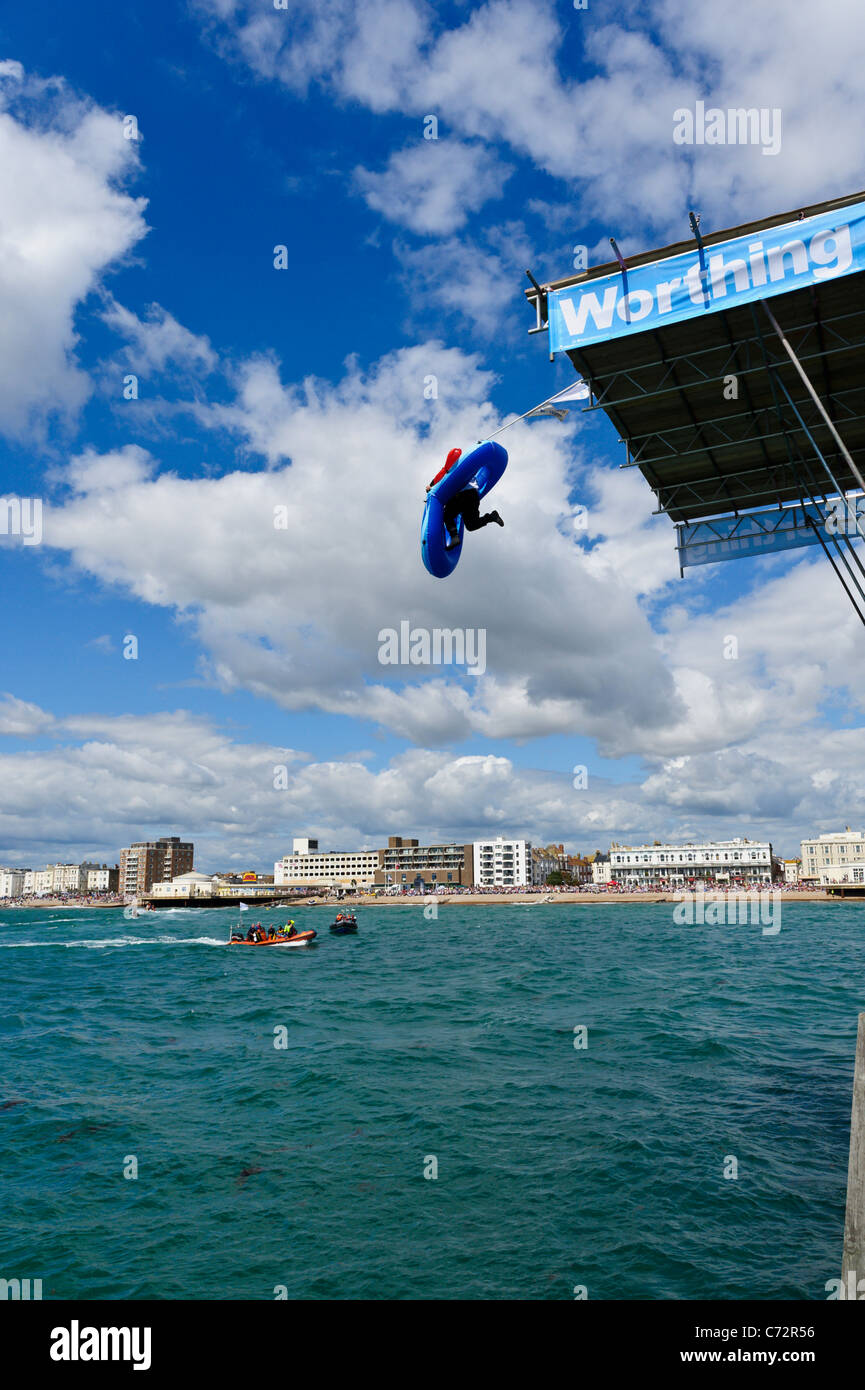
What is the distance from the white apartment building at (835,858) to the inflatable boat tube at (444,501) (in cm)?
17208

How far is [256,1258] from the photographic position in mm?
10344

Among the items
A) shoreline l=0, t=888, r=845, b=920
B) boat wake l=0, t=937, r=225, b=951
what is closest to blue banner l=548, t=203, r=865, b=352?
boat wake l=0, t=937, r=225, b=951

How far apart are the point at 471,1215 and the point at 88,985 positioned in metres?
36.5

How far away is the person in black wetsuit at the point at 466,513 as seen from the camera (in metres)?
11.9

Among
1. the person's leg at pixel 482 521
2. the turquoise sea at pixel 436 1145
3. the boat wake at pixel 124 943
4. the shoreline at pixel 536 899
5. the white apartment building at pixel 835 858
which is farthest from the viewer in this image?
the white apartment building at pixel 835 858

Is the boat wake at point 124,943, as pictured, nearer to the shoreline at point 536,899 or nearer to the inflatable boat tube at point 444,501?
the inflatable boat tube at point 444,501

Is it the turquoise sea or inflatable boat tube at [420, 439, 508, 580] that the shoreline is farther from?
inflatable boat tube at [420, 439, 508, 580]

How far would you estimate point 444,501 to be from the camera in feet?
38.5

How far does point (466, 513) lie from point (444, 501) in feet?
1.79

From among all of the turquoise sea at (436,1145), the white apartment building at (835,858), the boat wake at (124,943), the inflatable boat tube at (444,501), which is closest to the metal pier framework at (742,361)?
the inflatable boat tube at (444,501)

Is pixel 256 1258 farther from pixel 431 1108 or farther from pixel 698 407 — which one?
pixel 698 407

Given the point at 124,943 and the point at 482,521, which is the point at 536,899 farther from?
the point at 482,521

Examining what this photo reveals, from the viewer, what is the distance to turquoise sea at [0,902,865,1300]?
32.7 feet
